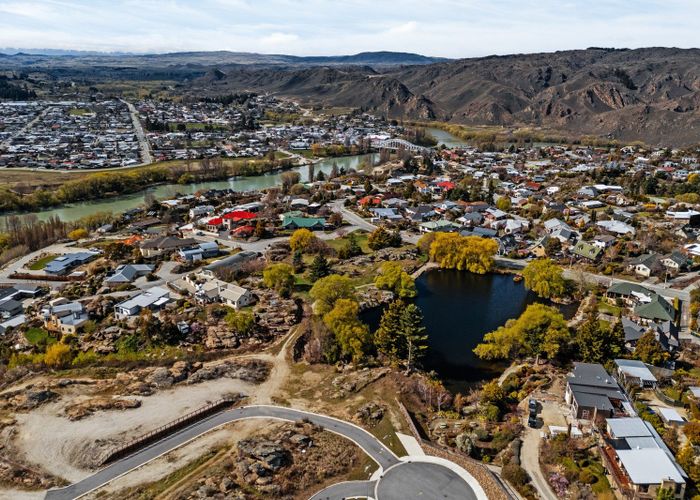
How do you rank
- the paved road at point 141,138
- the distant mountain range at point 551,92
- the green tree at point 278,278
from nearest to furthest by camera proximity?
the green tree at point 278,278 < the paved road at point 141,138 < the distant mountain range at point 551,92

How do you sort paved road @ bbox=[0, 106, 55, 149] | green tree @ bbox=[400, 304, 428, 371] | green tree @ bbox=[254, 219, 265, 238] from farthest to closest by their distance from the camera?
paved road @ bbox=[0, 106, 55, 149]
green tree @ bbox=[254, 219, 265, 238]
green tree @ bbox=[400, 304, 428, 371]

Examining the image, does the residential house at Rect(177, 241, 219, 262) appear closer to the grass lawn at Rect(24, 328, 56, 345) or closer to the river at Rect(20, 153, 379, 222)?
the grass lawn at Rect(24, 328, 56, 345)

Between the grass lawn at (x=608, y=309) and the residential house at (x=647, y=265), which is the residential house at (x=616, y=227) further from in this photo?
the grass lawn at (x=608, y=309)

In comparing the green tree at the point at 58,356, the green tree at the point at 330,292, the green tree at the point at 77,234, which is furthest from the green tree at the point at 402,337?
the green tree at the point at 77,234

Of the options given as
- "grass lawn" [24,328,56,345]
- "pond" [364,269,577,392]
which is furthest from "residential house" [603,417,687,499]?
"grass lawn" [24,328,56,345]

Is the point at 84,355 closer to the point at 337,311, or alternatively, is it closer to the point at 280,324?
the point at 280,324

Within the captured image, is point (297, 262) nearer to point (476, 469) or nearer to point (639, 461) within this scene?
point (476, 469)
